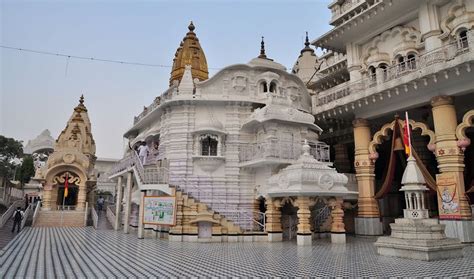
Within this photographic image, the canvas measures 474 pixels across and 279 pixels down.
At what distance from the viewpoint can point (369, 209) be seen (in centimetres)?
1841

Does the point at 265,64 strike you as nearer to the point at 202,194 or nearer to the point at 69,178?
the point at 202,194

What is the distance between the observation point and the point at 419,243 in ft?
35.2

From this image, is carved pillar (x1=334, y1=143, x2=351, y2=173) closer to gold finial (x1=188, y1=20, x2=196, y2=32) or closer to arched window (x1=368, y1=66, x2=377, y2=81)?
arched window (x1=368, y1=66, x2=377, y2=81)

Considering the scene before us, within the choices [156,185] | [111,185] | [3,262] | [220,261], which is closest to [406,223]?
[220,261]

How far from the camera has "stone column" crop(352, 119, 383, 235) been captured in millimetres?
18191

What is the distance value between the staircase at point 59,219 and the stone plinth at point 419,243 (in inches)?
871

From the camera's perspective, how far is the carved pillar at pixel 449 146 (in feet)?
47.5

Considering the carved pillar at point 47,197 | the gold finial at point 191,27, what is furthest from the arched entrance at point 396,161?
the carved pillar at point 47,197

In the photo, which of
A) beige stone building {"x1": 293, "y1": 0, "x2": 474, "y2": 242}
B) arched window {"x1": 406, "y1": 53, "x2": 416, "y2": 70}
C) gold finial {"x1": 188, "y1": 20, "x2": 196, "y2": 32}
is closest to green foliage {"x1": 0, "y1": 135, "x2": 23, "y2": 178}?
gold finial {"x1": 188, "y1": 20, "x2": 196, "y2": 32}

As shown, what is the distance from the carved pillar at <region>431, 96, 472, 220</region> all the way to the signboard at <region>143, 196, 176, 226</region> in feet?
39.4

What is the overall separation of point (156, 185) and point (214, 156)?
3.45 metres

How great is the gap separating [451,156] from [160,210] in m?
13.3

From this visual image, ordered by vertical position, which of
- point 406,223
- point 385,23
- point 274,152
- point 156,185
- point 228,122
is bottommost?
point 406,223

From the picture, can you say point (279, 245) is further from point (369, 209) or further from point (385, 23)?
point (385, 23)
